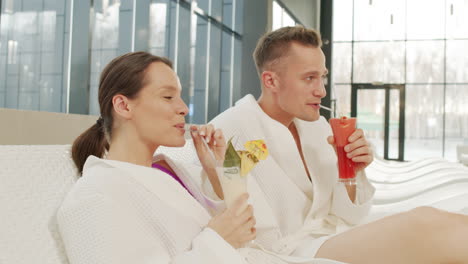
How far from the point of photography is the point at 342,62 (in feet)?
45.3

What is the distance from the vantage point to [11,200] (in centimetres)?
130

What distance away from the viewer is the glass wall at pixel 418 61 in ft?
42.5

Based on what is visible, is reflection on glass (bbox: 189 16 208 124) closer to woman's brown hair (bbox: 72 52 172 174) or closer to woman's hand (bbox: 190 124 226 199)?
woman's hand (bbox: 190 124 226 199)

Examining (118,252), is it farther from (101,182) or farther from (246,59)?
(246,59)

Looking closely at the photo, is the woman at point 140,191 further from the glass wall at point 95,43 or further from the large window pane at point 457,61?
the large window pane at point 457,61

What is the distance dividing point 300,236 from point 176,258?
32.7 inches

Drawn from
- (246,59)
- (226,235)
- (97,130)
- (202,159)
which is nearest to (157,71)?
(97,130)

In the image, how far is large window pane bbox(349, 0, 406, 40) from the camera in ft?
43.4

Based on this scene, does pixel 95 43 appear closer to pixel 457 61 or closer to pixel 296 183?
pixel 296 183

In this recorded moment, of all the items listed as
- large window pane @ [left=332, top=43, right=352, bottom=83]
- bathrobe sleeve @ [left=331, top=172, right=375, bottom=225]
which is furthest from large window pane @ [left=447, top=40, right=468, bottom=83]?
bathrobe sleeve @ [left=331, top=172, right=375, bottom=225]

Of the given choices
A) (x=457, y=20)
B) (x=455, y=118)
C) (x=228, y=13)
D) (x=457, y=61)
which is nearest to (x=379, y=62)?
(x=457, y=61)

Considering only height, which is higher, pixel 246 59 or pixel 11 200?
pixel 246 59

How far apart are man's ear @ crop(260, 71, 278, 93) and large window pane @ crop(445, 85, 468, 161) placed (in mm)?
11796

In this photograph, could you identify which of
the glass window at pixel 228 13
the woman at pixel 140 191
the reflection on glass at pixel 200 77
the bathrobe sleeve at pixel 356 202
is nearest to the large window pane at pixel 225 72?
the glass window at pixel 228 13
